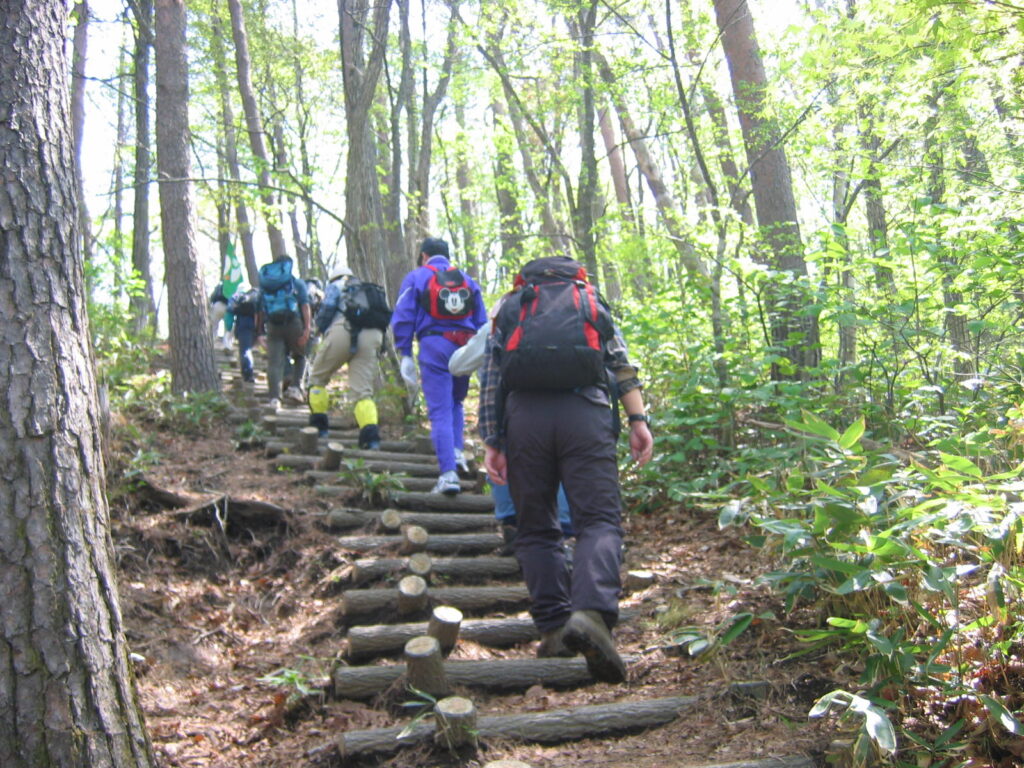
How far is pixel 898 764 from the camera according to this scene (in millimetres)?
2760

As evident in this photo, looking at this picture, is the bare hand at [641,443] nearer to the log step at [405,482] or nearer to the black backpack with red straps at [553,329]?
the black backpack with red straps at [553,329]

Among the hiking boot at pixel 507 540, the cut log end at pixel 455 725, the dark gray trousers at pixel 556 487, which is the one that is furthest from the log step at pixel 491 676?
the hiking boot at pixel 507 540

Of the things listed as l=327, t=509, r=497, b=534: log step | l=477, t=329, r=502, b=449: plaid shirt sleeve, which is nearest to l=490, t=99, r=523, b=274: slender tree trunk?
l=327, t=509, r=497, b=534: log step

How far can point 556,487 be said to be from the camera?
406 cm

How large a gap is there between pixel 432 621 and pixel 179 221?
8012 millimetres

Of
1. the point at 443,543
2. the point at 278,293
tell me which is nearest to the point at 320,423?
the point at 278,293

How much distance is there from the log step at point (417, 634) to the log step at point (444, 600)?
0.17 m

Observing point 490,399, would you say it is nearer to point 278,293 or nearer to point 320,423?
point 320,423

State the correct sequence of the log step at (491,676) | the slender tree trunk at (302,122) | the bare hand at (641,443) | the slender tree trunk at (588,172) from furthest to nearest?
the slender tree trunk at (302,122), the slender tree trunk at (588,172), the bare hand at (641,443), the log step at (491,676)

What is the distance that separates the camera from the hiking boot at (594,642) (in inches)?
135

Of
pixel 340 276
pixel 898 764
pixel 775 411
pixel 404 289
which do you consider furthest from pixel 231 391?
pixel 898 764

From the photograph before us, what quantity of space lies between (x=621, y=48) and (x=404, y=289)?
190 inches

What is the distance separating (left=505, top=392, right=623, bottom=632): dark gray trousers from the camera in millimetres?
3828

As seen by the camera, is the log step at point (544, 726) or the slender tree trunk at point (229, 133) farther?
the slender tree trunk at point (229, 133)
